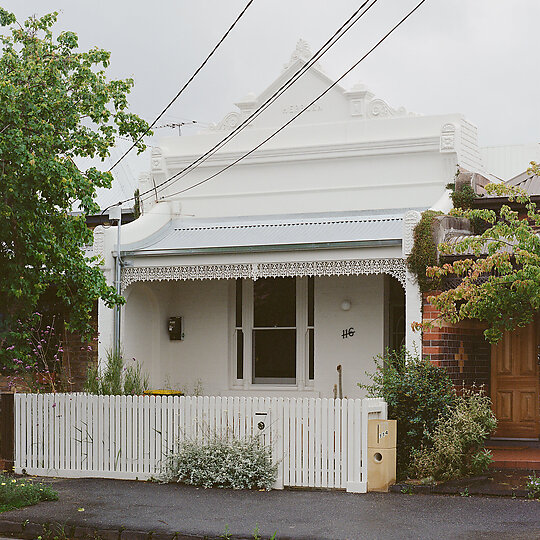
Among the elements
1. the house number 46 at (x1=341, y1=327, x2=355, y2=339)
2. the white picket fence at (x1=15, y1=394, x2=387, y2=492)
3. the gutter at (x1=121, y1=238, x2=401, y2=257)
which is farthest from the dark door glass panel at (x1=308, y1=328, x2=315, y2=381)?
the white picket fence at (x1=15, y1=394, x2=387, y2=492)

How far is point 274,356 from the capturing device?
17391 mm

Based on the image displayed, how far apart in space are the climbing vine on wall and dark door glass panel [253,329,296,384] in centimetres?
393

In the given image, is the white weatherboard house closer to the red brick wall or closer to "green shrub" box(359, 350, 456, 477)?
the red brick wall

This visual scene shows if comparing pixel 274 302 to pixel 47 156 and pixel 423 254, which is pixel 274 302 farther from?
pixel 47 156

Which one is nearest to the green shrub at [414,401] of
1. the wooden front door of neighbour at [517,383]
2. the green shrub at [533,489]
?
the green shrub at [533,489]

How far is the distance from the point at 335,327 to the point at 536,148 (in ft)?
21.8

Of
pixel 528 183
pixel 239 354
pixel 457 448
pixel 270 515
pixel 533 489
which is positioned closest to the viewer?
pixel 270 515

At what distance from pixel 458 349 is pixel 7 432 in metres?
6.58

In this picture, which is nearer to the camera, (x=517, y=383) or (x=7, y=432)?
(x=7, y=432)

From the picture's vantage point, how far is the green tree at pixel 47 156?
1113 cm

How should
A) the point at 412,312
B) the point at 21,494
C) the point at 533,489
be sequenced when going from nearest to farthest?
the point at 21,494
the point at 533,489
the point at 412,312

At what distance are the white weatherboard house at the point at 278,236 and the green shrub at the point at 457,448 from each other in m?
3.57

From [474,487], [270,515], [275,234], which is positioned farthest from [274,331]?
[270,515]

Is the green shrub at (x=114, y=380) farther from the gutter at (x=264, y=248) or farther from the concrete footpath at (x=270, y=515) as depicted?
the concrete footpath at (x=270, y=515)
